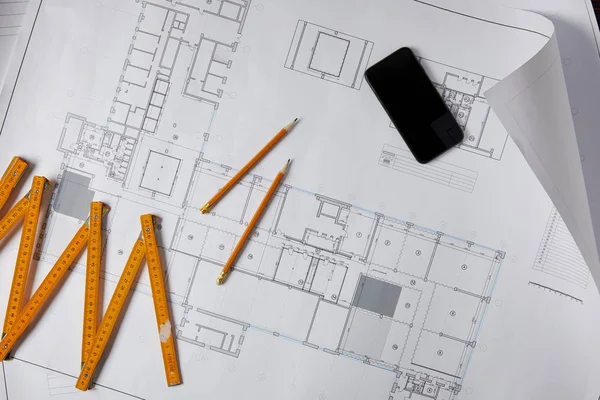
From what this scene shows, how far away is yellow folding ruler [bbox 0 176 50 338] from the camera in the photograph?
1.17 metres

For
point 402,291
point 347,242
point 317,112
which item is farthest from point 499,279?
point 317,112

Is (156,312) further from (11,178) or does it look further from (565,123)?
(565,123)

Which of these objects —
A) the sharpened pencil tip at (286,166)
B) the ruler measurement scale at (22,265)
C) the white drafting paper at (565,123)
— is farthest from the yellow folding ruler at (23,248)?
the white drafting paper at (565,123)

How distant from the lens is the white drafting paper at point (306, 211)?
117cm

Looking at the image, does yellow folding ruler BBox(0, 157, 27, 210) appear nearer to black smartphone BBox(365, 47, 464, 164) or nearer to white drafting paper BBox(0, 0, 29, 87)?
white drafting paper BBox(0, 0, 29, 87)

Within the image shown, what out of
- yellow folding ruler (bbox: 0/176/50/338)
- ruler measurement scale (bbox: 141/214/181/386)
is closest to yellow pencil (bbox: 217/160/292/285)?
ruler measurement scale (bbox: 141/214/181/386)

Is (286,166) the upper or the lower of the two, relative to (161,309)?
upper

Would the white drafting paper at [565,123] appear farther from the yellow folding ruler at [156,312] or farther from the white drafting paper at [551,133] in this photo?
the yellow folding ruler at [156,312]

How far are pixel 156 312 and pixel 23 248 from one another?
1.05 feet

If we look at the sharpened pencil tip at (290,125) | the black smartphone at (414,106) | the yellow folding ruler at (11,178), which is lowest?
the yellow folding ruler at (11,178)

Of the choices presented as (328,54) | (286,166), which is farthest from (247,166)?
(328,54)

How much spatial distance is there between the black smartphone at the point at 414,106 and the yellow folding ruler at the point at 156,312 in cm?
58

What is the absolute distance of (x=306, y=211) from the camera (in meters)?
1.18

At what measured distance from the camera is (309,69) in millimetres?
1188
